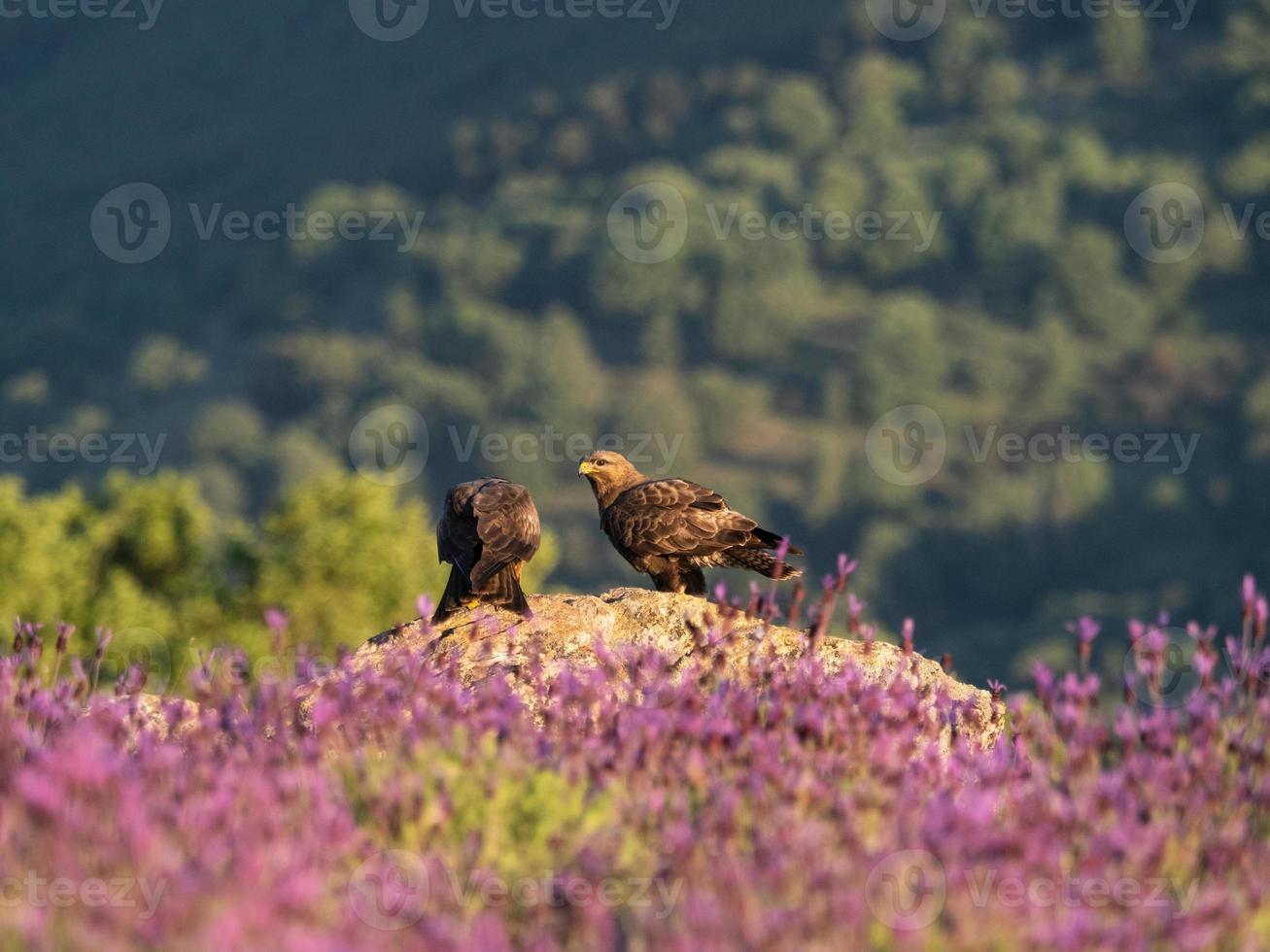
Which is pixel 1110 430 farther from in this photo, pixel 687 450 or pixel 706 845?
pixel 706 845

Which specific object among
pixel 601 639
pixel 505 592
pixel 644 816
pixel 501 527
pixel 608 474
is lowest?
pixel 644 816

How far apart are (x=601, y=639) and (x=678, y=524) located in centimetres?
231

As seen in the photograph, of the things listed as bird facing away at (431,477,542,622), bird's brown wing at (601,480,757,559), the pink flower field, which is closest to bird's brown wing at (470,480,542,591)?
bird facing away at (431,477,542,622)

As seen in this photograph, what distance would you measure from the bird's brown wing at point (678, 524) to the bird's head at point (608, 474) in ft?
4.32

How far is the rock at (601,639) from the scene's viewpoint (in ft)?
29.9

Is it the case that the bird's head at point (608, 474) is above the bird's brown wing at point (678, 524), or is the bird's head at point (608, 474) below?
above

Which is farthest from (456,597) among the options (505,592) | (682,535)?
(682,535)

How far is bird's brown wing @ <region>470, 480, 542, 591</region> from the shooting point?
383 inches

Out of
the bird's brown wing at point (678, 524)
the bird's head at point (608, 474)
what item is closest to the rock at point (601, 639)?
the bird's brown wing at point (678, 524)

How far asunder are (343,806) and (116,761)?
2.53 ft

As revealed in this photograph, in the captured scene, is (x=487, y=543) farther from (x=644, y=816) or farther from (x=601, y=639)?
(x=644, y=816)

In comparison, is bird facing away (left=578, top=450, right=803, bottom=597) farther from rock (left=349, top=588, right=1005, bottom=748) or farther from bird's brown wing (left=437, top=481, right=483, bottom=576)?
bird's brown wing (left=437, top=481, right=483, bottom=576)

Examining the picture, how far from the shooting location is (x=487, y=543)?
988cm

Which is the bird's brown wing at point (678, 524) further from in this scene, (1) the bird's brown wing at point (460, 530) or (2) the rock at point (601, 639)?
(1) the bird's brown wing at point (460, 530)
